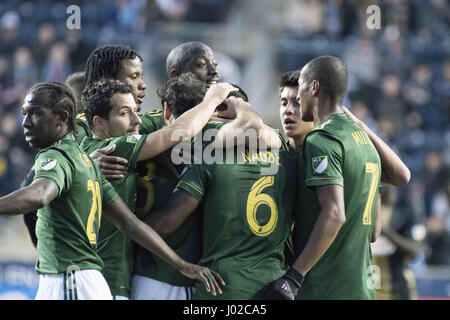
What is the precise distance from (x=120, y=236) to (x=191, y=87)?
94 centimetres

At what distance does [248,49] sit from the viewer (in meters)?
13.4

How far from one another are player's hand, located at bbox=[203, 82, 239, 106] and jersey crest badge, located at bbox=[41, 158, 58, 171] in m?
1.03

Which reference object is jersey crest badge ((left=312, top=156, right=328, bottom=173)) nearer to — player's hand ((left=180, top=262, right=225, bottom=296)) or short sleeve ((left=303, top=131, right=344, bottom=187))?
short sleeve ((left=303, top=131, right=344, bottom=187))

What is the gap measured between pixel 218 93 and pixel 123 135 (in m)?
0.58

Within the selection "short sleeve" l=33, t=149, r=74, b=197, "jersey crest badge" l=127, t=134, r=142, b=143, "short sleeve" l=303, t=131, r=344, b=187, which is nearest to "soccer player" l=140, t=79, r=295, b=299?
"short sleeve" l=303, t=131, r=344, b=187

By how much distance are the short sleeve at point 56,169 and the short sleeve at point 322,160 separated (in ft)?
3.90

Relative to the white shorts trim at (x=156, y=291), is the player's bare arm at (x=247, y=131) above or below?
above

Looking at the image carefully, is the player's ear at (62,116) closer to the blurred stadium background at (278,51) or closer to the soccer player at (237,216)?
the soccer player at (237,216)

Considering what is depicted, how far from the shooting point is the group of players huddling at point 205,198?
12.1 ft

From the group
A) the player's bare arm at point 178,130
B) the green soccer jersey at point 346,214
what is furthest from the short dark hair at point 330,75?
the player's bare arm at point 178,130

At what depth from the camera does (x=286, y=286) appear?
12.3 feet

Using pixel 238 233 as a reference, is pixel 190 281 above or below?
below
